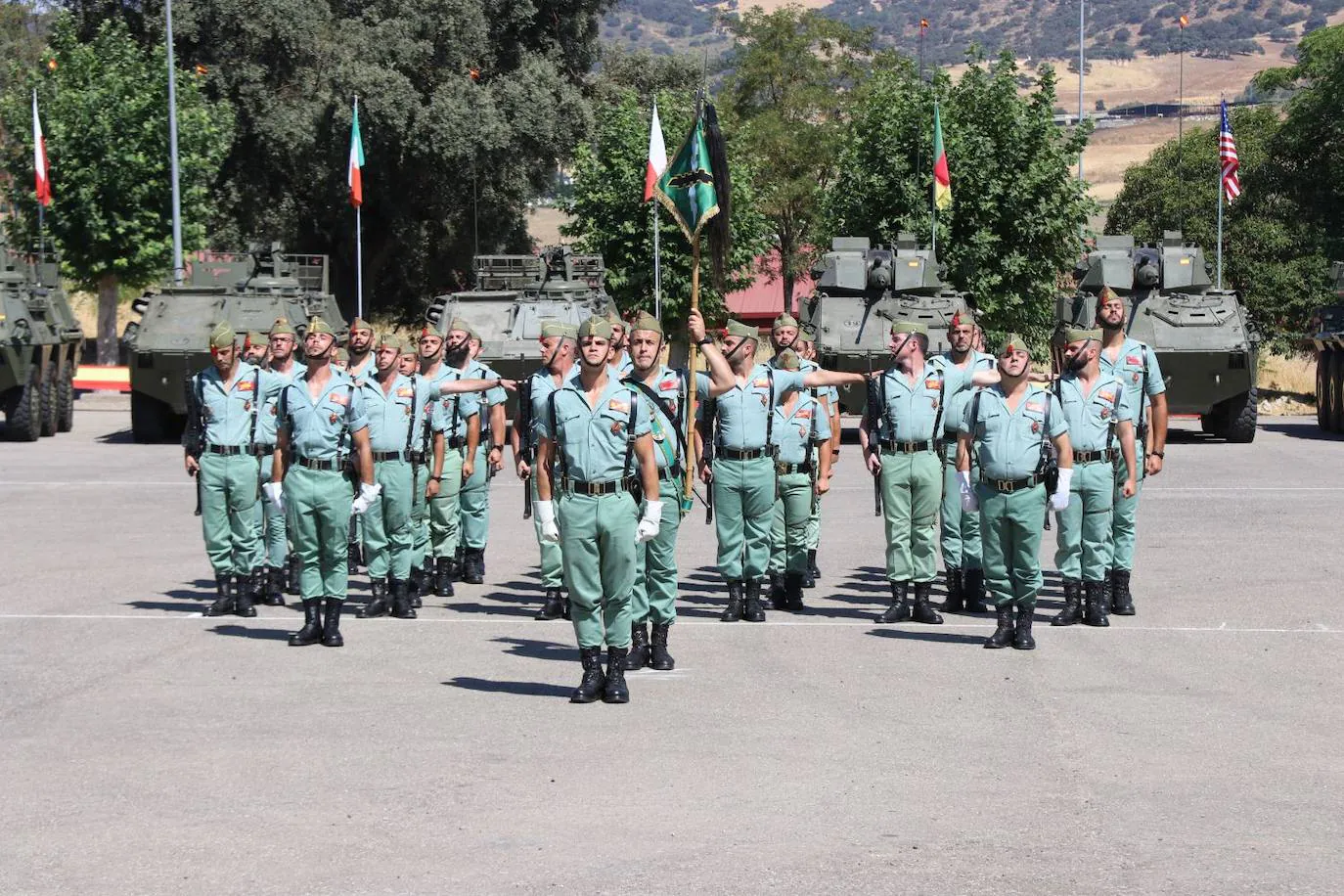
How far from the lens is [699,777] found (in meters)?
8.40

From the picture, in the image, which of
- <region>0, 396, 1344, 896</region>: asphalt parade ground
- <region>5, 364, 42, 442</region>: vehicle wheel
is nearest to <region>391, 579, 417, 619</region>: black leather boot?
<region>0, 396, 1344, 896</region>: asphalt parade ground

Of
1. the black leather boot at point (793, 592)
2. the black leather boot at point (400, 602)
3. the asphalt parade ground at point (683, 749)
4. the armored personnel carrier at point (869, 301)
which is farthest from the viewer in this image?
the armored personnel carrier at point (869, 301)

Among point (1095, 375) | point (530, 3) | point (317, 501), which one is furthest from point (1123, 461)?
point (530, 3)

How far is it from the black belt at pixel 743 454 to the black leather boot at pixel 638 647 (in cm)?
173

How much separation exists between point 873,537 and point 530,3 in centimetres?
3267

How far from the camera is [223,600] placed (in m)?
13.1

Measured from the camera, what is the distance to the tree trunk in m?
43.4

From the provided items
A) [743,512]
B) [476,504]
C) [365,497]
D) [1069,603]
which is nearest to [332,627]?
[365,497]

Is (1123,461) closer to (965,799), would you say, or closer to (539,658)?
(539,658)

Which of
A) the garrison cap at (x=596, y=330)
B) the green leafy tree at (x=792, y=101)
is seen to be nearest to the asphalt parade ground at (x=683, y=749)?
the garrison cap at (x=596, y=330)

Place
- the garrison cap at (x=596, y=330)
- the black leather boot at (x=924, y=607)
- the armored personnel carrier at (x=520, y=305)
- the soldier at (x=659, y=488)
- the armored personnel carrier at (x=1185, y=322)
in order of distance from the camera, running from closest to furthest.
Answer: the garrison cap at (x=596, y=330)
the soldier at (x=659, y=488)
the black leather boot at (x=924, y=607)
the armored personnel carrier at (x=520, y=305)
the armored personnel carrier at (x=1185, y=322)

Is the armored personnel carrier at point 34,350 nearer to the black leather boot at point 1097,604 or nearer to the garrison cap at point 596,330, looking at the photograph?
the black leather boot at point 1097,604

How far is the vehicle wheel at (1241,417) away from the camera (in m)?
28.4

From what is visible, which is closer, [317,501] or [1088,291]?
[317,501]
